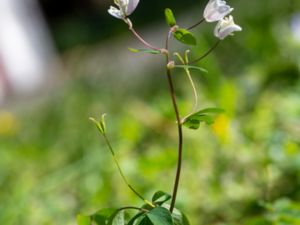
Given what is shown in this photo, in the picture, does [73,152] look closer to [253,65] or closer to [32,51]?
[253,65]

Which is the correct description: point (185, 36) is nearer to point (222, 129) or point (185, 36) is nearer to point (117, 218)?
point (117, 218)

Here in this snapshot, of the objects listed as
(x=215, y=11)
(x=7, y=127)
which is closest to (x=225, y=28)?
(x=215, y=11)

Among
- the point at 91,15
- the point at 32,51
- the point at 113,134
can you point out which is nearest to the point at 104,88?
the point at 113,134

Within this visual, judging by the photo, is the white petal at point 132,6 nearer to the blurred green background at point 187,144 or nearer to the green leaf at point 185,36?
the green leaf at point 185,36

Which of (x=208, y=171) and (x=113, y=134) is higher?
(x=113, y=134)

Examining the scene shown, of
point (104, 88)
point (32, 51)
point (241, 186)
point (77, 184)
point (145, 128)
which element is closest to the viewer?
point (241, 186)

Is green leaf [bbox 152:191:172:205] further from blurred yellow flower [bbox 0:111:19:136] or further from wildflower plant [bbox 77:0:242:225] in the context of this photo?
blurred yellow flower [bbox 0:111:19:136]
